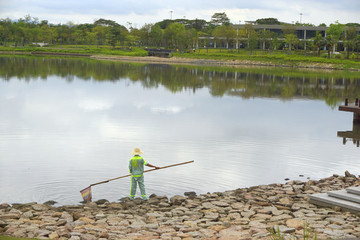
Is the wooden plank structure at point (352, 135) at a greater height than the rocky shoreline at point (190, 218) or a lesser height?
lesser

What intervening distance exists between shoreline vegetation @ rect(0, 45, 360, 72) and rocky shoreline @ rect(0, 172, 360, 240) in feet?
297

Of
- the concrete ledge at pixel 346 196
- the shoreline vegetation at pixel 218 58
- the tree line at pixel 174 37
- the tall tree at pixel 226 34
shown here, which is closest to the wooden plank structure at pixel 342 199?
the concrete ledge at pixel 346 196

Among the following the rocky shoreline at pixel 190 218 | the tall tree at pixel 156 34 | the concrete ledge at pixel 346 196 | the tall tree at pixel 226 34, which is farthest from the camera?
the tall tree at pixel 156 34

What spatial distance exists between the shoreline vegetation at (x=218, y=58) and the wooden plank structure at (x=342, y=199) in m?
90.2

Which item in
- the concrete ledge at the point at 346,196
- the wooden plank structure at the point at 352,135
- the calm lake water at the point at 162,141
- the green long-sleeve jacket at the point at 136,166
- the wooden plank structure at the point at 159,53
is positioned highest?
the wooden plank structure at the point at 159,53

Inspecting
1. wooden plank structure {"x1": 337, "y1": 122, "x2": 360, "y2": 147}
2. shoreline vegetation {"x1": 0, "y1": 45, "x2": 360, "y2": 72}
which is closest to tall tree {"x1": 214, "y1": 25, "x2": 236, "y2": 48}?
shoreline vegetation {"x1": 0, "y1": 45, "x2": 360, "y2": 72}

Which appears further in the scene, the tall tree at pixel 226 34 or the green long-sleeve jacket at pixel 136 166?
the tall tree at pixel 226 34

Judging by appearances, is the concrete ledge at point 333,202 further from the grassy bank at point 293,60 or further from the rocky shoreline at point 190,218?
the grassy bank at point 293,60

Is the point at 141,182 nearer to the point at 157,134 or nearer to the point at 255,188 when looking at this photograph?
the point at 255,188

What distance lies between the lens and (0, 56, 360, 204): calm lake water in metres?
16.9

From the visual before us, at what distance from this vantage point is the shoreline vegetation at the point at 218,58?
349ft

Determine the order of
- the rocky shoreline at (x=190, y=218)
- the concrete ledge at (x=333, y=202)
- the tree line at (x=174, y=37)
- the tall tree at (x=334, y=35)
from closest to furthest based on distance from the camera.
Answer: the rocky shoreline at (x=190, y=218), the concrete ledge at (x=333, y=202), the tall tree at (x=334, y=35), the tree line at (x=174, y=37)

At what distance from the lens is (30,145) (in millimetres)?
21797

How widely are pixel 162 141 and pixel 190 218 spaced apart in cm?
1069
